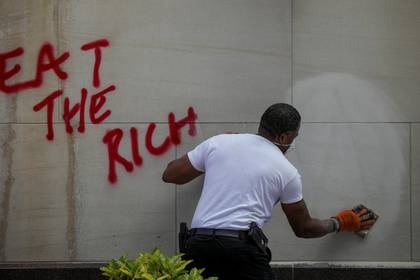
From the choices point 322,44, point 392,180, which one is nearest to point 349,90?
point 322,44

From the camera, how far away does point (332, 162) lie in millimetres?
5352

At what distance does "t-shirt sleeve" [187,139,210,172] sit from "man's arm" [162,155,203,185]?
0.03 m

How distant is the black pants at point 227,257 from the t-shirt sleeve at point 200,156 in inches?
18.7

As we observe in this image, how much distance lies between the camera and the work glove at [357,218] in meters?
5.18

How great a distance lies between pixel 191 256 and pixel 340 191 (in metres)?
1.73

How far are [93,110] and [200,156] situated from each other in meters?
1.37

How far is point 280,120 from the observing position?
4.23 metres

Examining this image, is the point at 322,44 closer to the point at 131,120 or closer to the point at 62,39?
the point at 131,120

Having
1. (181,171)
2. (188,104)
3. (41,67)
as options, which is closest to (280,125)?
(181,171)

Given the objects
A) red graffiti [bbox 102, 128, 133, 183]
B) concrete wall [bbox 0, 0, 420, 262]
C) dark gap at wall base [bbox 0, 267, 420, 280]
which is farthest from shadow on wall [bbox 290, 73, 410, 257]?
red graffiti [bbox 102, 128, 133, 183]

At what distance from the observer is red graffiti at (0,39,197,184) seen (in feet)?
17.3

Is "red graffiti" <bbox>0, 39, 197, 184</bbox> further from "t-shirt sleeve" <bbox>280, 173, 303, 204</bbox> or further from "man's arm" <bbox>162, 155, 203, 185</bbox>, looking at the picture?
"t-shirt sleeve" <bbox>280, 173, 303, 204</bbox>

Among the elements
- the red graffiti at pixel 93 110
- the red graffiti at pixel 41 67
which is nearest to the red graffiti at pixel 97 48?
the red graffiti at pixel 93 110

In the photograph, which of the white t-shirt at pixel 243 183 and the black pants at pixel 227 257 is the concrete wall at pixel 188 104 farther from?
the black pants at pixel 227 257
